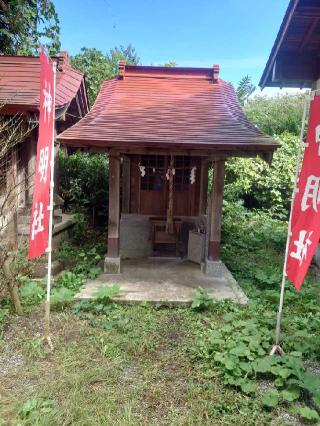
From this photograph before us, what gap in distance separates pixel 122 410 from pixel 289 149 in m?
12.3

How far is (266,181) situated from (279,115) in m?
7.90

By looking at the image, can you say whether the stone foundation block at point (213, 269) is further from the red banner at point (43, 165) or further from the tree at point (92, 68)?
the tree at point (92, 68)

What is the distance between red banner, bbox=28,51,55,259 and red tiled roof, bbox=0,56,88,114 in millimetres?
2272

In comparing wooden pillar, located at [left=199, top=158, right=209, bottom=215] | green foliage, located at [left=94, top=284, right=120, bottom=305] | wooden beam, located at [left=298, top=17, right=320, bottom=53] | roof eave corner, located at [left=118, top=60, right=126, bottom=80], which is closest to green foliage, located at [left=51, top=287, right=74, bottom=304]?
green foliage, located at [left=94, top=284, right=120, bottom=305]

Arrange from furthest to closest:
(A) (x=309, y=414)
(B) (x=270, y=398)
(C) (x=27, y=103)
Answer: (C) (x=27, y=103) < (B) (x=270, y=398) < (A) (x=309, y=414)

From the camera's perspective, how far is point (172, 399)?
3.23 meters

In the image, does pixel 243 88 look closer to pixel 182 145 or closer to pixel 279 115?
pixel 279 115

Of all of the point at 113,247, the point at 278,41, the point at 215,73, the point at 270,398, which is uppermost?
the point at 215,73

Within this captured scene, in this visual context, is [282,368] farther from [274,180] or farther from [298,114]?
[298,114]

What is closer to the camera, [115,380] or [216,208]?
[115,380]

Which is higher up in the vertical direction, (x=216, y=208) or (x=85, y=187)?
(x=85, y=187)

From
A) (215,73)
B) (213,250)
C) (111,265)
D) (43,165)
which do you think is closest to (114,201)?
(111,265)

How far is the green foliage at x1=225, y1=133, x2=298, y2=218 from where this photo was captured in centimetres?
1269

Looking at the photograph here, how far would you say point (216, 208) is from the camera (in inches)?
253
